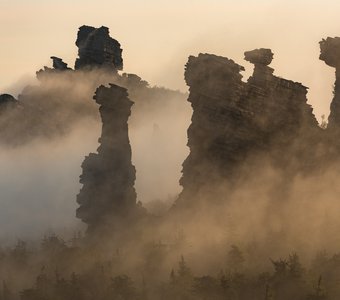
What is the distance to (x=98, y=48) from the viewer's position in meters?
98.8

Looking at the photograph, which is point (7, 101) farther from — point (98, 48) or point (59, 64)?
point (98, 48)

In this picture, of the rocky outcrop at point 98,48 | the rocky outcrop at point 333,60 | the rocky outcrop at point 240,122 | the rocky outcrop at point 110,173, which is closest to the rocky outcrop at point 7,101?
the rocky outcrop at point 98,48

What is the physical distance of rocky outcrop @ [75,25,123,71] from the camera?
98750mm

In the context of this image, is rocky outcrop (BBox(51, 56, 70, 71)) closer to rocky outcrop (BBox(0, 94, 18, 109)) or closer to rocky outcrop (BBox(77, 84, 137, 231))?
rocky outcrop (BBox(0, 94, 18, 109))

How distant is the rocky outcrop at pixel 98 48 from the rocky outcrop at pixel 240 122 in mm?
42433

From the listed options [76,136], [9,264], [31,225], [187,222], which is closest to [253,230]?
[187,222]

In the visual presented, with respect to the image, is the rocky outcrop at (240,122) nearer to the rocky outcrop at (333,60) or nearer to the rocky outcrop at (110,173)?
the rocky outcrop at (333,60)

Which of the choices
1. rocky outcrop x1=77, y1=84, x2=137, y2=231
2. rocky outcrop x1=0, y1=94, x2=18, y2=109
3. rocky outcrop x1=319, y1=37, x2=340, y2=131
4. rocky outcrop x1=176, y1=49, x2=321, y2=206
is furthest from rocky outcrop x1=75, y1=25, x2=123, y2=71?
rocky outcrop x1=319, y1=37, x2=340, y2=131

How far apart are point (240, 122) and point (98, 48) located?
148ft

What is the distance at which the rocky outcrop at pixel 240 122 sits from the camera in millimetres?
58094

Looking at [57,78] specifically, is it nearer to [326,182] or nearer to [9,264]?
[9,264]

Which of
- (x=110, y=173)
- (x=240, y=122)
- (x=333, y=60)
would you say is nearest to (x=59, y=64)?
(x=110, y=173)

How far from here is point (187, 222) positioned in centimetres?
5859

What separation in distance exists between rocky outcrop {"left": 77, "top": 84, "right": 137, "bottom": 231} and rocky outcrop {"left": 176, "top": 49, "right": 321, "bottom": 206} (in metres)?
5.92
